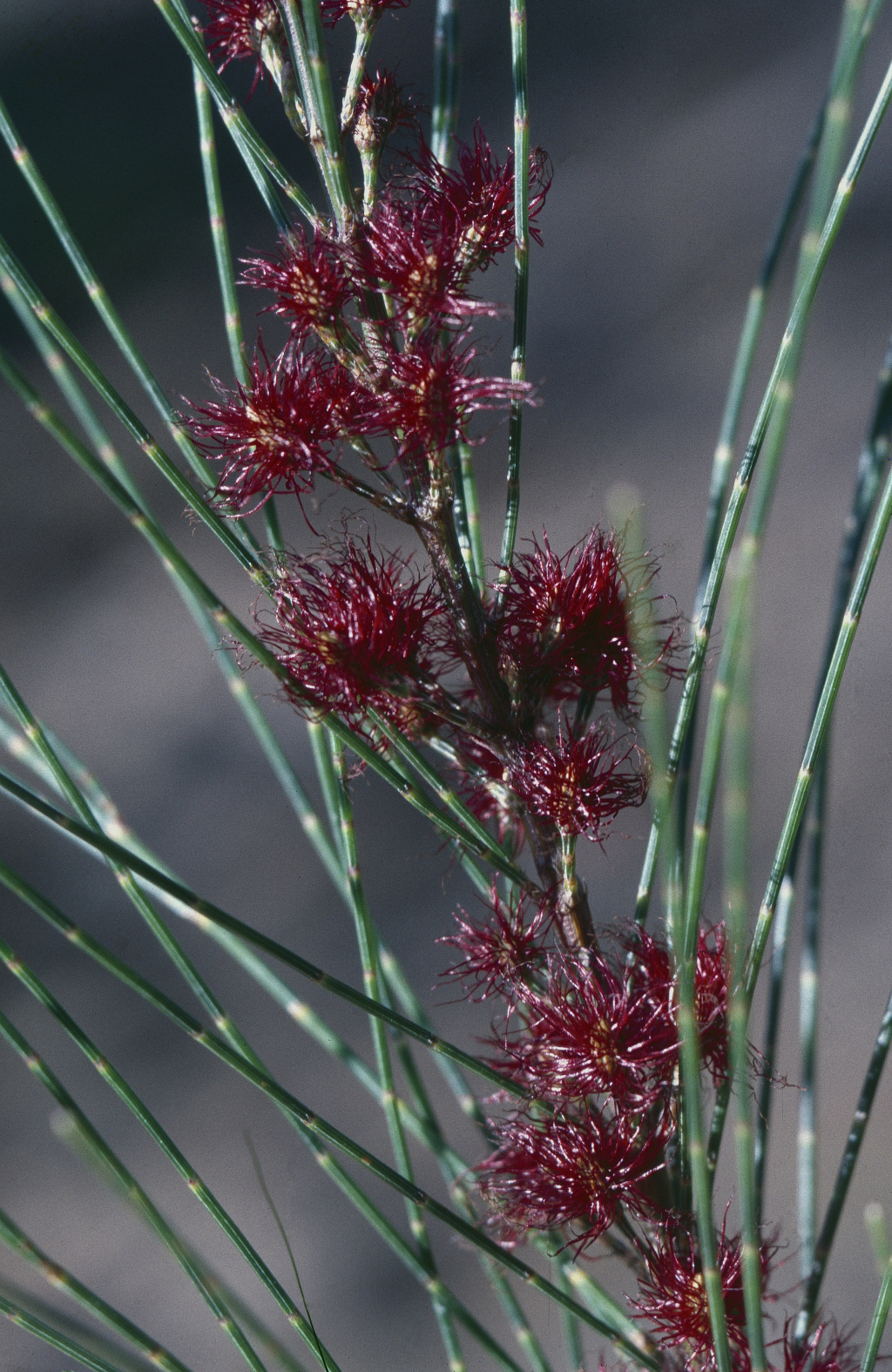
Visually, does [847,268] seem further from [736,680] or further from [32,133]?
[736,680]

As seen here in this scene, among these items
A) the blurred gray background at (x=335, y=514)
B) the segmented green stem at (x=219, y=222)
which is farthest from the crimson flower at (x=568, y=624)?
the blurred gray background at (x=335, y=514)

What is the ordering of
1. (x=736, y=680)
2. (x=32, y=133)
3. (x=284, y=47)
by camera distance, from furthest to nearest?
1. (x=32, y=133)
2. (x=284, y=47)
3. (x=736, y=680)

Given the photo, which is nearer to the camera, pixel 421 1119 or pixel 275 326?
pixel 421 1119

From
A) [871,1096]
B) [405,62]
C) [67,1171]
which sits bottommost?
[67,1171]

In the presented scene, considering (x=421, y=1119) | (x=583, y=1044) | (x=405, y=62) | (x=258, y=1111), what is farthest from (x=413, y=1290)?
(x=405, y=62)

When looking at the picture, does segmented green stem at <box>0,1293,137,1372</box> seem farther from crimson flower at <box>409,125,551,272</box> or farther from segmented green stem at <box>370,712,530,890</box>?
crimson flower at <box>409,125,551,272</box>

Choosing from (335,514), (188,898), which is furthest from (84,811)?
(335,514)

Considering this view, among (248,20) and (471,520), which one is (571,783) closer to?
(471,520)
